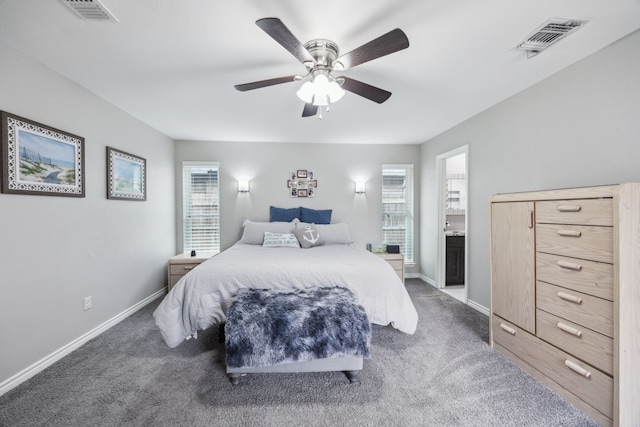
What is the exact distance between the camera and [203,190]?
457 centimetres

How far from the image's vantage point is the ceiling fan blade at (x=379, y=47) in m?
1.44

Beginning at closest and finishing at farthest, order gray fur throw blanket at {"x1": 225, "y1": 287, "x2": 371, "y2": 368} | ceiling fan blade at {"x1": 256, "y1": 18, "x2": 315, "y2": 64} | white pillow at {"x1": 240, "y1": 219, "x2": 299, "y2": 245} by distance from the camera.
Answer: ceiling fan blade at {"x1": 256, "y1": 18, "x2": 315, "y2": 64} < gray fur throw blanket at {"x1": 225, "y1": 287, "x2": 371, "y2": 368} < white pillow at {"x1": 240, "y1": 219, "x2": 299, "y2": 245}

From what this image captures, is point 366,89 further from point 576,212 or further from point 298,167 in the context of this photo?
point 298,167

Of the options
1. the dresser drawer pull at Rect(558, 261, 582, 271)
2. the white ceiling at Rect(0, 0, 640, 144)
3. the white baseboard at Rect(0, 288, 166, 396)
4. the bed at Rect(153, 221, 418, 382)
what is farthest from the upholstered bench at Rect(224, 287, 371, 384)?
the white ceiling at Rect(0, 0, 640, 144)

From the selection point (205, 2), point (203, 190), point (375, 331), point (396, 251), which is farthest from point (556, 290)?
point (203, 190)

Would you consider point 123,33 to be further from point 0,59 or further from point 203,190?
point 203,190

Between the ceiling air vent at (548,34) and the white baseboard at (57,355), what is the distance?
424cm

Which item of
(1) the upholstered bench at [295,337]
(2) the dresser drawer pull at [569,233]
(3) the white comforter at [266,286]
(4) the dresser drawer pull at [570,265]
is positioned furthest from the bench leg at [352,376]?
(2) the dresser drawer pull at [569,233]

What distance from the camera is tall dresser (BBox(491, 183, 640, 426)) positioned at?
150 centimetres

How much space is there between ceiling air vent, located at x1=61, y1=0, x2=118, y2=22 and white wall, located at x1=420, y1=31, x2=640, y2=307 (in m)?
2.96

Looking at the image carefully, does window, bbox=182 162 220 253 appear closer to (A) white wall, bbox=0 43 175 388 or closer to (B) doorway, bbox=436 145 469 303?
(A) white wall, bbox=0 43 175 388

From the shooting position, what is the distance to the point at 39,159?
214 centimetres

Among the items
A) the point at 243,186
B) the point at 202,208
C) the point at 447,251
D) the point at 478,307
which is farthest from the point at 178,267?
the point at 447,251

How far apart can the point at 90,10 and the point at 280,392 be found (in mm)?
2646
